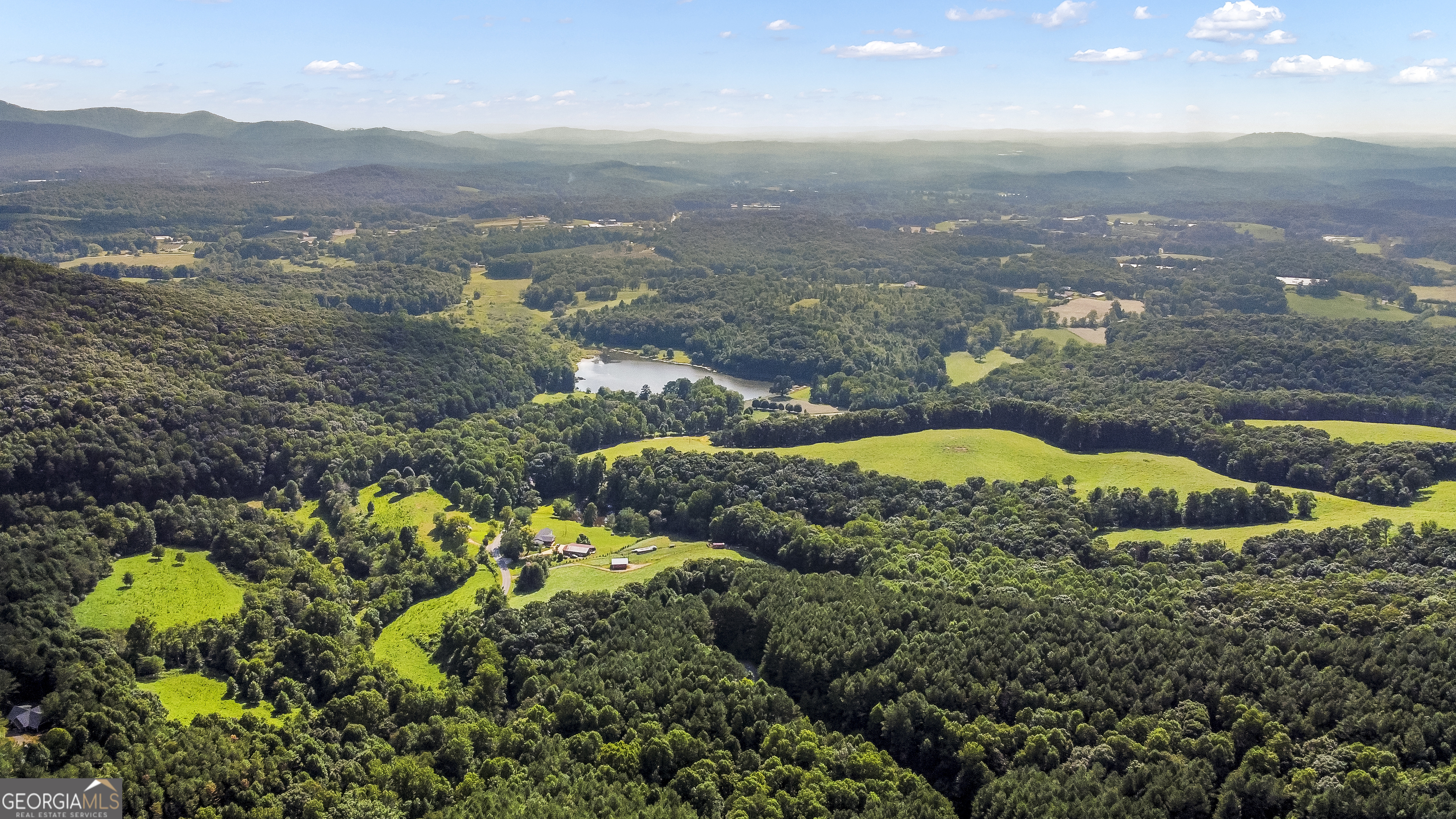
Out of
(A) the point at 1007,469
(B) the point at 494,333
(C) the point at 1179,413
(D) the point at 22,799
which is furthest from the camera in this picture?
(B) the point at 494,333

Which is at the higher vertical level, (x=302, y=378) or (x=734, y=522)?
(x=302, y=378)

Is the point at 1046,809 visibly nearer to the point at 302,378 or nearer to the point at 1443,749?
the point at 1443,749

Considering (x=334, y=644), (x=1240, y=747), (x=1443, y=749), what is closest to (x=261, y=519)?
(x=334, y=644)

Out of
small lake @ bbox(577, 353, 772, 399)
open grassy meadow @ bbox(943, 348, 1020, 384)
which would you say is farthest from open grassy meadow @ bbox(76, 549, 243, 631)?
open grassy meadow @ bbox(943, 348, 1020, 384)

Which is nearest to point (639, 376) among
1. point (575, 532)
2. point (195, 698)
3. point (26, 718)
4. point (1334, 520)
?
point (575, 532)

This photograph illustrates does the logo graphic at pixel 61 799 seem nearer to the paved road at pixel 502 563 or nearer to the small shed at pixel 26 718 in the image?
the small shed at pixel 26 718

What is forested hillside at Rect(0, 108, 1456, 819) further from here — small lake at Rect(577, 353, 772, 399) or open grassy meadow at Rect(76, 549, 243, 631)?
small lake at Rect(577, 353, 772, 399)
